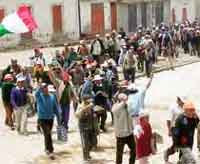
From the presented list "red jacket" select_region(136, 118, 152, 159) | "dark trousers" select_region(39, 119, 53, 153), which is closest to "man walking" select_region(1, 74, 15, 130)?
"dark trousers" select_region(39, 119, 53, 153)

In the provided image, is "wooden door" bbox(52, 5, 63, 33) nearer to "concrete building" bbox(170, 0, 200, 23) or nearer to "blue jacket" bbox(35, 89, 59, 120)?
"concrete building" bbox(170, 0, 200, 23)

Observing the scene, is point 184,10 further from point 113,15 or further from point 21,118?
point 21,118

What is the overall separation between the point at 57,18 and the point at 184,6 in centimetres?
1439

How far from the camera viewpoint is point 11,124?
2186cm

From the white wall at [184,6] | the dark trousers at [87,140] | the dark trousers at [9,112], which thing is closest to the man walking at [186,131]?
the dark trousers at [87,140]

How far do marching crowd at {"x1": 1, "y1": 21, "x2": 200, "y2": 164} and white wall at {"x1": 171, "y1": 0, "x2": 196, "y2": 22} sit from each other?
24.0m

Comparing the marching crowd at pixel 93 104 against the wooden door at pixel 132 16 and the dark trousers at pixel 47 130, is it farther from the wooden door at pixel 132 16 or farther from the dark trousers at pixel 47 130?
the wooden door at pixel 132 16

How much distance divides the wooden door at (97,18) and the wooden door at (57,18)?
8.62ft

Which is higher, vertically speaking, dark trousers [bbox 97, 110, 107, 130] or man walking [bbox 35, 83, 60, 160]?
man walking [bbox 35, 83, 60, 160]

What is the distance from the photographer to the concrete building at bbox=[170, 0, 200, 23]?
55.7 metres

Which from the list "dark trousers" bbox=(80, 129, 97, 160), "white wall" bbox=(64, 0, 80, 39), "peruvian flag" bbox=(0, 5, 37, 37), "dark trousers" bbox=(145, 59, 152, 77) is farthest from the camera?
"white wall" bbox=(64, 0, 80, 39)

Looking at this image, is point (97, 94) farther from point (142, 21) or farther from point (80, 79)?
point (142, 21)

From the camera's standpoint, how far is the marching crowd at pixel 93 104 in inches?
608

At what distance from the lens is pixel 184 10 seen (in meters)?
57.3
